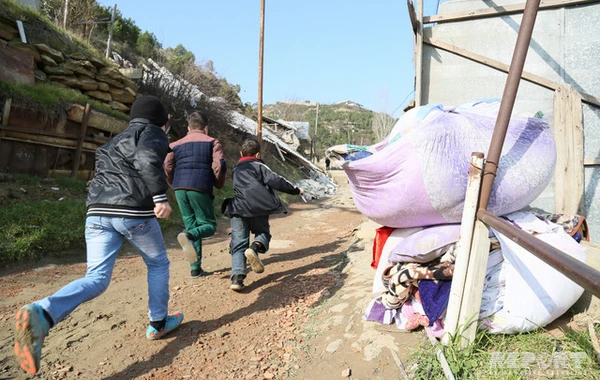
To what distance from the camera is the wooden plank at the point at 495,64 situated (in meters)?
4.03

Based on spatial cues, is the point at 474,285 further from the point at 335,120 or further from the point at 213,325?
the point at 335,120

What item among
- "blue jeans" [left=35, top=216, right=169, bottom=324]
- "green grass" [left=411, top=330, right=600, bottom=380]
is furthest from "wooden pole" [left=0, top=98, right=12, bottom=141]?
"green grass" [left=411, top=330, right=600, bottom=380]

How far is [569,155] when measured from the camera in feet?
13.1

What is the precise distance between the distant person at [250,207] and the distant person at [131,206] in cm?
108

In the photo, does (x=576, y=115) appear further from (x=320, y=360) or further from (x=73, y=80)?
(x=73, y=80)

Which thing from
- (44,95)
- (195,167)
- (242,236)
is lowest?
(242,236)

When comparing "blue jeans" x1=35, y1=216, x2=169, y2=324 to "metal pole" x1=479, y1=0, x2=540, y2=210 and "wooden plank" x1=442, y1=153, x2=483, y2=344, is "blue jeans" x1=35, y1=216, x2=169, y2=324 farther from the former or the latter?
"metal pole" x1=479, y1=0, x2=540, y2=210

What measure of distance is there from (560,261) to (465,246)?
811mm

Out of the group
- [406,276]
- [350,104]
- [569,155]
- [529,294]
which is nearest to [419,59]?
[569,155]

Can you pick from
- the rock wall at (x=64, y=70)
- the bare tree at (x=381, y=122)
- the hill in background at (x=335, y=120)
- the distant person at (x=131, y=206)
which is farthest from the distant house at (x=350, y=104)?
the distant person at (x=131, y=206)

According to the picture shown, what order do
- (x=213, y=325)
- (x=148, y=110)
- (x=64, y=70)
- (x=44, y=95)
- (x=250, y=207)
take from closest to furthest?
(x=148, y=110) < (x=213, y=325) < (x=250, y=207) < (x=44, y=95) < (x=64, y=70)

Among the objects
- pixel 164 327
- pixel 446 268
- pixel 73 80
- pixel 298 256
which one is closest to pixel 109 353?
pixel 164 327

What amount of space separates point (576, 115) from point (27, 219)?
253 inches

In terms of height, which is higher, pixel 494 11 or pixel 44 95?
pixel 494 11
